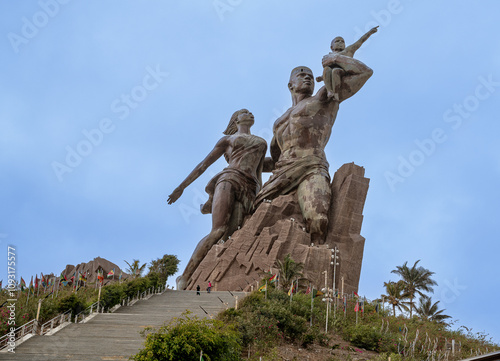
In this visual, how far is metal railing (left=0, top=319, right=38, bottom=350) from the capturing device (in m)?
10.8

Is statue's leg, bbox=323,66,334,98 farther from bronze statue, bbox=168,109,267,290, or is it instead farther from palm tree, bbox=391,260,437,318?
palm tree, bbox=391,260,437,318

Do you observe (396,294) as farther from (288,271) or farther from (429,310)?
(288,271)

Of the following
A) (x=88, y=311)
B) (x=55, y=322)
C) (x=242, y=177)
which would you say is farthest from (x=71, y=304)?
(x=242, y=177)

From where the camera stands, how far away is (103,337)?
1178 cm

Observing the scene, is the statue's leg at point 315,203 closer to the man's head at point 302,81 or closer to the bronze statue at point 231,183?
the bronze statue at point 231,183

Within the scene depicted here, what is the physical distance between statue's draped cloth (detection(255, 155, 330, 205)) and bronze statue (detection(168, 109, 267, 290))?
1.73 m

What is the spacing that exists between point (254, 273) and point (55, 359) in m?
10.7

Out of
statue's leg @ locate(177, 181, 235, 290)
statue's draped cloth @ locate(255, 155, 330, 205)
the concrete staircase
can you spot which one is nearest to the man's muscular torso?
statue's draped cloth @ locate(255, 155, 330, 205)

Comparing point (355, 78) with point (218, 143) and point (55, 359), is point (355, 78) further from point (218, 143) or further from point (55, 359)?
point (55, 359)

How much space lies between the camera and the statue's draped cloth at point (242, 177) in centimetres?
2436

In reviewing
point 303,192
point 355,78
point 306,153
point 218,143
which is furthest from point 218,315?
point 218,143

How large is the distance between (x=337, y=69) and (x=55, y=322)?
1371 centimetres

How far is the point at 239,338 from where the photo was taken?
1138cm

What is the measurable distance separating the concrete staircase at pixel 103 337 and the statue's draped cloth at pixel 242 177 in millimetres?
8044
